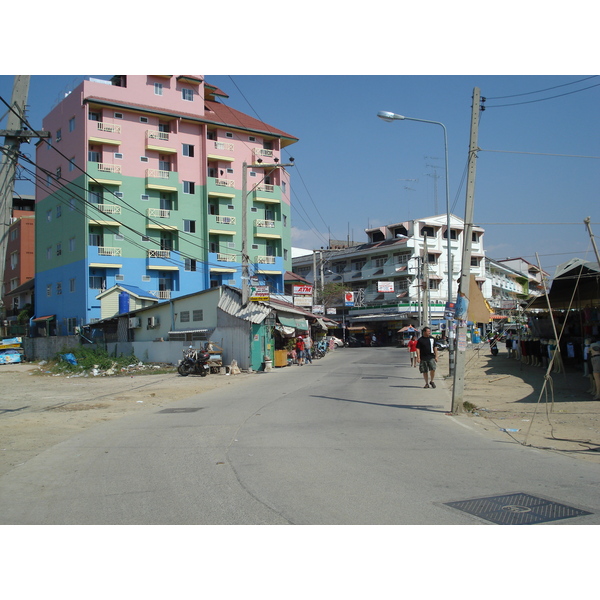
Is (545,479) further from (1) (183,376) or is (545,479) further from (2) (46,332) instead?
(2) (46,332)

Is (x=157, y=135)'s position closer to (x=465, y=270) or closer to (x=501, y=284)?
(x=465, y=270)

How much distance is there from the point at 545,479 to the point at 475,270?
71607 millimetres

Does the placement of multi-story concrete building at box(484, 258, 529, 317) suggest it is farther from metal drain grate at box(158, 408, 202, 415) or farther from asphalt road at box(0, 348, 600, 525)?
asphalt road at box(0, 348, 600, 525)

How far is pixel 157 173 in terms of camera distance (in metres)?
51.2

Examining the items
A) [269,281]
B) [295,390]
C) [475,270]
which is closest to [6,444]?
[295,390]

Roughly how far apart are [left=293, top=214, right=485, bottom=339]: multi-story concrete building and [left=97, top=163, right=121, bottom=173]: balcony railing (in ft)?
88.6

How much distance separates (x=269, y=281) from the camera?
5806cm

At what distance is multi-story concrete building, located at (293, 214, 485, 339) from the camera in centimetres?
6981

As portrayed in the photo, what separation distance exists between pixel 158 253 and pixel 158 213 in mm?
3695

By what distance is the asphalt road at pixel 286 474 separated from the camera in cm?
577

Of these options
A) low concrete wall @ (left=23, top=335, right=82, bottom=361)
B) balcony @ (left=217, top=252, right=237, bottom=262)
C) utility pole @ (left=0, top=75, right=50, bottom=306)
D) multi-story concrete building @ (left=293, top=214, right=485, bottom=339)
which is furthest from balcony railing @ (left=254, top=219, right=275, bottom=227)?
utility pole @ (left=0, top=75, right=50, bottom=306)

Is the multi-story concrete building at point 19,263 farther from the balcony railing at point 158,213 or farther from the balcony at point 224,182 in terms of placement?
the balcony at point 224,182

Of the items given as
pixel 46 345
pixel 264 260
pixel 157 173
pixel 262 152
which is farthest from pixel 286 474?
pixel 262 152

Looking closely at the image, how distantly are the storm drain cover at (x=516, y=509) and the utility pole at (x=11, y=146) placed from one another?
11159mm
